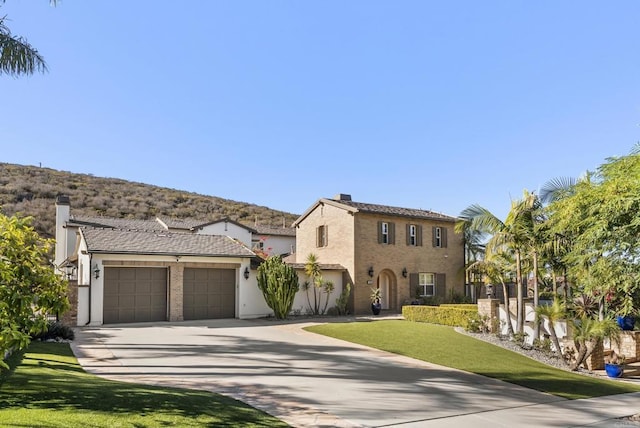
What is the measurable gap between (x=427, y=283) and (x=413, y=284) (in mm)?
1325

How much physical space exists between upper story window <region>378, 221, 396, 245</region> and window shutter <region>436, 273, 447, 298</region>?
416 centimetres

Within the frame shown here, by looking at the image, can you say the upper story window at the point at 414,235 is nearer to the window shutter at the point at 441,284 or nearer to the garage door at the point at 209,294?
the window shutter at the point at 441,284

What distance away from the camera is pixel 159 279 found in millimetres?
21484

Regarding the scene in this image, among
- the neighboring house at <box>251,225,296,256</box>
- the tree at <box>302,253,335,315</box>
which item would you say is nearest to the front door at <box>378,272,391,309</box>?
the tree at <box>302,253,335,315</box>

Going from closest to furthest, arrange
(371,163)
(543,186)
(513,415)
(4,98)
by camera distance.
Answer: (513,415) → (4,98) → (543,186) → (371,163)

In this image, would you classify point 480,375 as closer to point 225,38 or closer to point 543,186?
point 543,186

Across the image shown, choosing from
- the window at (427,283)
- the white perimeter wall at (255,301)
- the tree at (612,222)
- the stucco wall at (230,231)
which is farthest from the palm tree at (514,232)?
the stucco wall at (230,231)

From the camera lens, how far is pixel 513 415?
8297mm

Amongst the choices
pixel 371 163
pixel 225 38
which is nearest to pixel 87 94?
pixel 225 38

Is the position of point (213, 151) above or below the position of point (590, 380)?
above

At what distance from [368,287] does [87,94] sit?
56.5ft

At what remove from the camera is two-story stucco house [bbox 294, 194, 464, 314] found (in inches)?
1062

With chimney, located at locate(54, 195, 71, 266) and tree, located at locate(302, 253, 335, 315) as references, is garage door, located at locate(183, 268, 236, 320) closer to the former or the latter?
tree, located at locate(302, 253, 335, 315)

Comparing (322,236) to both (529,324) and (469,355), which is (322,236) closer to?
(529,324)
